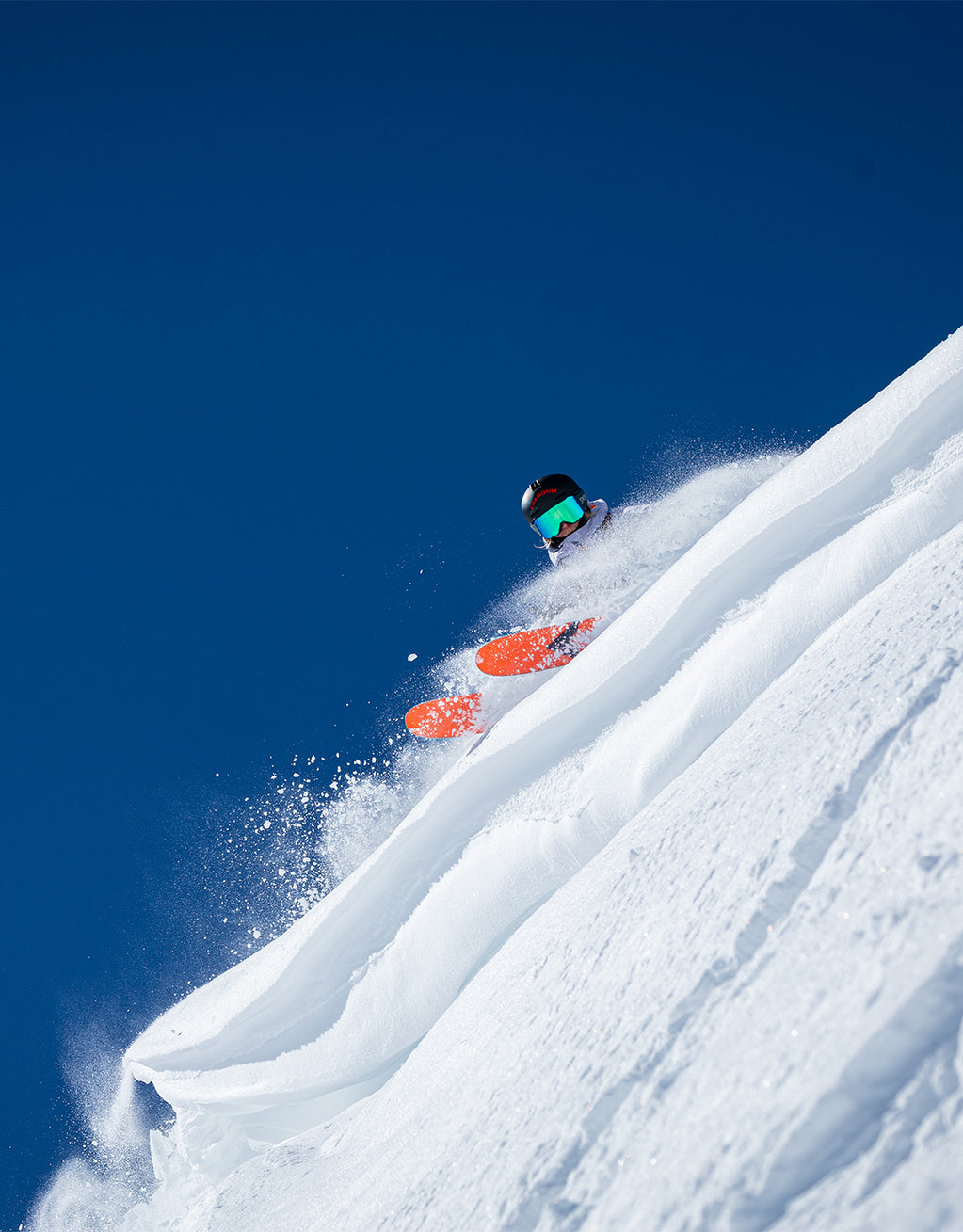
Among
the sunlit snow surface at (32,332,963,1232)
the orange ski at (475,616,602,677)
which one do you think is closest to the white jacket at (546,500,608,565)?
Answer: the orange ski at (475,616,602,677)

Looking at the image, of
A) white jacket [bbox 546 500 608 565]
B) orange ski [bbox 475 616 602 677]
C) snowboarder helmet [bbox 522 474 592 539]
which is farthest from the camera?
white jacket [bbox 546 500 608 565]

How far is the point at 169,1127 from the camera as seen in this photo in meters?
5.11

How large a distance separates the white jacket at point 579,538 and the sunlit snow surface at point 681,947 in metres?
1.75

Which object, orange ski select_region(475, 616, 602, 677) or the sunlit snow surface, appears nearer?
the sunlit snow surface

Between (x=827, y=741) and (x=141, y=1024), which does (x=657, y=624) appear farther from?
(x=141, y=1024)

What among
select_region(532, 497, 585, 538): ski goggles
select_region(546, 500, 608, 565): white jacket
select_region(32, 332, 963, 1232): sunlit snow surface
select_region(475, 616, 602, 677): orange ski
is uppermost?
select_region(532, 497, 585, 538): ski goggles

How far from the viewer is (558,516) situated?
500 centimetres

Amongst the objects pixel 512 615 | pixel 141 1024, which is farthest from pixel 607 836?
pixel 141 1024

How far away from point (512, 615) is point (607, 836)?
365 centimetres

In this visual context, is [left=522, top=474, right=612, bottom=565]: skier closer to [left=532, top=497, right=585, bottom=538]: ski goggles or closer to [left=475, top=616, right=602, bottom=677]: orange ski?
[left=532, top=497, right=585, bottom=538]: ski goggles

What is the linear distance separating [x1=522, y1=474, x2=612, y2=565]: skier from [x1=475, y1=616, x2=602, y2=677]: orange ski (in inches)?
27.1

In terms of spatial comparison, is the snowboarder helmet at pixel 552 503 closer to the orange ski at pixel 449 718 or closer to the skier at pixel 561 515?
the skier at pixel 561 515

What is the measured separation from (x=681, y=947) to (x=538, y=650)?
3.30 metres

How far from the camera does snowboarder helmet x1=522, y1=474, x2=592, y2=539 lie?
4.96 meters
